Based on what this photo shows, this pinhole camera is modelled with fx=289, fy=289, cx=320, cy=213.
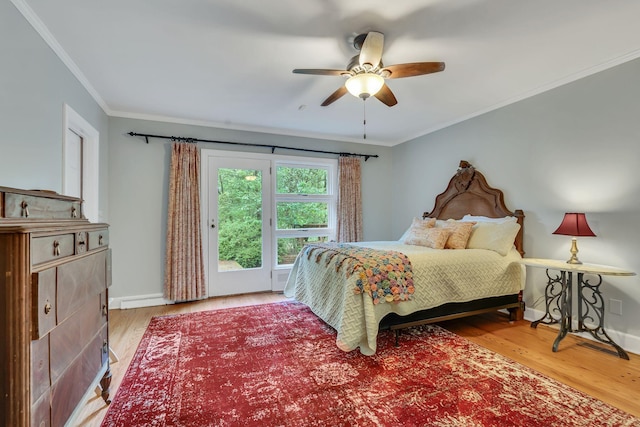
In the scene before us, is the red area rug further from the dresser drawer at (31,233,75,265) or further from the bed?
the dresser drawer at (31,233,75,265)

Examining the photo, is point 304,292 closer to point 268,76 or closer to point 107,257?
point 107,257

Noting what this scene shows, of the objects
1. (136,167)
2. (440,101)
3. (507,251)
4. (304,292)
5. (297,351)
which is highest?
(440,101)

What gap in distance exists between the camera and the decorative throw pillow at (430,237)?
3.21 m

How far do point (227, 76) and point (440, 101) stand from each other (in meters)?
2.35

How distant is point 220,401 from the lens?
1782 mm

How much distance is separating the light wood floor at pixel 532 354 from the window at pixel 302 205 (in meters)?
1.51

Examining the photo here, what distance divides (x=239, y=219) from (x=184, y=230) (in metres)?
0.75

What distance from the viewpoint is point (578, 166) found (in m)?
2.76

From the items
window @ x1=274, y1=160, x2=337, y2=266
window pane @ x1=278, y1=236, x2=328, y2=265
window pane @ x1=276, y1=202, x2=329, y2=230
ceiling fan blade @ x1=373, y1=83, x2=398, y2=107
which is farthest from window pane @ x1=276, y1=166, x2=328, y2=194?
ceiling fan blade @ x1=373, y1=83, x2=398, y2=107

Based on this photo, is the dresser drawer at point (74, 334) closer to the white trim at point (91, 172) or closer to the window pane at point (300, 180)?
the white trim at point (91, 172)

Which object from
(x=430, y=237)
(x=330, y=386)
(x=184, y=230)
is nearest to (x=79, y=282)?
(x=330, y=386)

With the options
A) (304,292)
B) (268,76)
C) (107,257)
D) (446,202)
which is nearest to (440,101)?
(446,202)

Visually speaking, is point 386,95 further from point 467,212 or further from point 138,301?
point 138,301

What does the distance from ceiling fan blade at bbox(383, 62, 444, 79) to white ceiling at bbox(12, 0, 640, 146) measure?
240 mm
